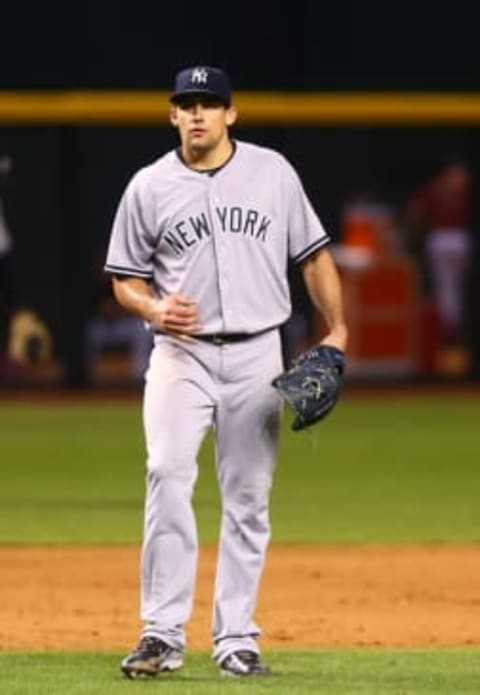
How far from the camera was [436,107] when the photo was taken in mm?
21516

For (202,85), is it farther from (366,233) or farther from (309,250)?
(366,233)

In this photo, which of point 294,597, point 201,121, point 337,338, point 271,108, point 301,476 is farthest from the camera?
point 271,108

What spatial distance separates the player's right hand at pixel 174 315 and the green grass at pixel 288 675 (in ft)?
3.54

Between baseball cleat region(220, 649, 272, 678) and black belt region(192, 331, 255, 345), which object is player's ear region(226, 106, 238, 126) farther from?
baseball cleat region(220, 649, 272, 678)

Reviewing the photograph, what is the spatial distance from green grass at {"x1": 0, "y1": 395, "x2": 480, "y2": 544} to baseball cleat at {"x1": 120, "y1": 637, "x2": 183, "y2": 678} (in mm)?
3503

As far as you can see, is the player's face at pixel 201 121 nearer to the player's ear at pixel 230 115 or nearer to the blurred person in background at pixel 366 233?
the player's ear at pixel 230 115

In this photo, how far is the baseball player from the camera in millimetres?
8141

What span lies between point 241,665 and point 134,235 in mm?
1387

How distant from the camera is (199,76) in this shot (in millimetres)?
8203

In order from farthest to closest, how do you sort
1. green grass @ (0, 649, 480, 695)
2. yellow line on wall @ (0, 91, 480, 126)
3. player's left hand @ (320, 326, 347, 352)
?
yellow line on wall @ (0, 91, 480, 126) → player's left hand @ (320, 326, 347, 352) → green grass @ (0, 649, 480, 695)

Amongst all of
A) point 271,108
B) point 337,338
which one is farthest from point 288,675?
point 271,108

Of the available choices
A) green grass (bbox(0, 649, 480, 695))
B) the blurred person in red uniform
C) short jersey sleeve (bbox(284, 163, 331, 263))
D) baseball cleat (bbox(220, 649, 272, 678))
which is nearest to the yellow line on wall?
the blurred person in red uniform

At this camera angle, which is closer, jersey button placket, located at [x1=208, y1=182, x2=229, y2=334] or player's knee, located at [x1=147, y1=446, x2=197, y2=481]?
player's knee, located at [x1=147, y1=446, x2=197, y2=481]

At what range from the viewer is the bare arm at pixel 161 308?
319 inches
